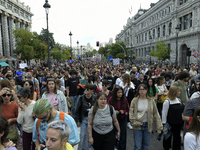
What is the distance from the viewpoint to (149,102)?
4000 mm

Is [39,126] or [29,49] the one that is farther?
[29,49]

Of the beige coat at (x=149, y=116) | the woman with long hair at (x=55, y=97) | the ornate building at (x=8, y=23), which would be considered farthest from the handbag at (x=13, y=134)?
the ornate building at (x=8, y=23)

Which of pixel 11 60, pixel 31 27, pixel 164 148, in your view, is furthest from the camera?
pixel 31 27

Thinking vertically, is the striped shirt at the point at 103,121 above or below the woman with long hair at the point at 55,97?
below

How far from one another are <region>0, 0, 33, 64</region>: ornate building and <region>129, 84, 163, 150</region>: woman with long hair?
44.2m

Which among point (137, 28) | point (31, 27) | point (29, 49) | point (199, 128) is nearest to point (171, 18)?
point (137, 28)

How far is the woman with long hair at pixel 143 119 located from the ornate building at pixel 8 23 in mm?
44159

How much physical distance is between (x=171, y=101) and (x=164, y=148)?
145 cm

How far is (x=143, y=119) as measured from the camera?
3.93 m

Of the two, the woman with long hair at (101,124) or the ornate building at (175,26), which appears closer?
the woman with long hair at (101,124)

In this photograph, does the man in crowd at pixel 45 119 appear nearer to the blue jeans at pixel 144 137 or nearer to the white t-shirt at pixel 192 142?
the white t-shirt at pixel 192 142

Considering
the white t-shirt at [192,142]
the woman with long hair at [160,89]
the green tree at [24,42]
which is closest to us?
the white t-shirt at [192,142]

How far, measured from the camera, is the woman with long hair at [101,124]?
3.37 meters

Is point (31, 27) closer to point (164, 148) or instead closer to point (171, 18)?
point (171, 18)
